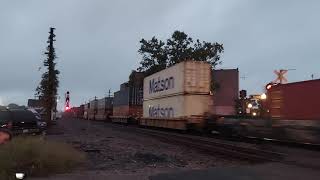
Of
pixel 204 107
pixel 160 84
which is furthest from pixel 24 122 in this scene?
pixel 160 84

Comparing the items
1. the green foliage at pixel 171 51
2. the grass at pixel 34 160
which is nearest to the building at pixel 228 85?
the green foliage at pixel 171 51

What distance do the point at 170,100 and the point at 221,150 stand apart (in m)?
16.6

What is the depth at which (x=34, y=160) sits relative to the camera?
48.1ft

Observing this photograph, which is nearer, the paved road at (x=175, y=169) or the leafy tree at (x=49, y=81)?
the paved road at (x=175, y=169)

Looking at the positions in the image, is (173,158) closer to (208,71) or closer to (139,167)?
(139,167)

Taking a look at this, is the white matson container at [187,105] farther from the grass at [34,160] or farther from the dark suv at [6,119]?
the grass at [34,160]

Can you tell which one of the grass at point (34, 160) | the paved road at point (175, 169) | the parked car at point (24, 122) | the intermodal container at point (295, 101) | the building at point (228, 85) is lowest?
the paved road at point (175, 169)

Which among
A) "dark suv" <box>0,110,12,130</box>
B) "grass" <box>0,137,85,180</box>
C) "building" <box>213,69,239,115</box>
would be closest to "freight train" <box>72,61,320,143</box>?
→ "grass" <box>0,137,85,180</box>

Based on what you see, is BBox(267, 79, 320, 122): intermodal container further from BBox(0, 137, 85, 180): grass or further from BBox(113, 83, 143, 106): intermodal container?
BBox(113, 83, 143, 106): intermodal container

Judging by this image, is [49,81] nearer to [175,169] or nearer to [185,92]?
[185,92]

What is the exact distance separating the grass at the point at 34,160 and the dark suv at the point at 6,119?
25.4ft

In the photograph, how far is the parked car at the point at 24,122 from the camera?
2631cm

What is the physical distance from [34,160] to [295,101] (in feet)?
38.5

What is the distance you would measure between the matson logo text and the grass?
67.2 feet
